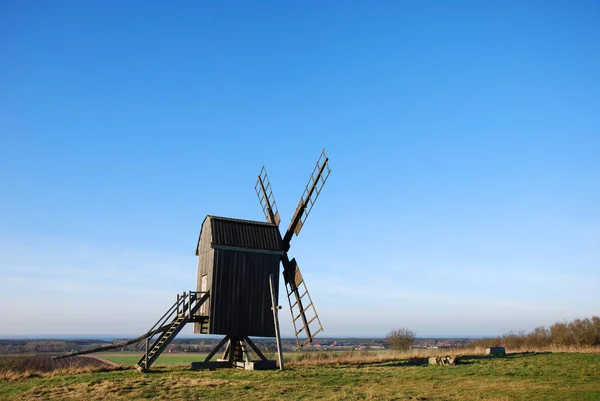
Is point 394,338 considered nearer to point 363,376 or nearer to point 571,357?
point 571,357

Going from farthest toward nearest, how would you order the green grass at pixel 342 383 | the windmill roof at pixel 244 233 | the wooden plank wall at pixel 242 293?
the windmill roof at pixel 244 233 → the wooden plank wall at pixel 242 293 → the green grass at pixel 342 383

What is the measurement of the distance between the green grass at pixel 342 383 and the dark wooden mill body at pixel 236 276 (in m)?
2.74

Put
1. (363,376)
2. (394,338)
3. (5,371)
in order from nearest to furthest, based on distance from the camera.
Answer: (363,376)
(5,371)
(394,338)

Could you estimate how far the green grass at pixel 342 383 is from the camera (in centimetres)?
1958

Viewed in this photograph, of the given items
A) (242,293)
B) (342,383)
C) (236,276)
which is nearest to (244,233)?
(236,276)

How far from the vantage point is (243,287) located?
29141mm

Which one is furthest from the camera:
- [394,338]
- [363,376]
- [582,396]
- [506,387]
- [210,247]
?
[394,338]

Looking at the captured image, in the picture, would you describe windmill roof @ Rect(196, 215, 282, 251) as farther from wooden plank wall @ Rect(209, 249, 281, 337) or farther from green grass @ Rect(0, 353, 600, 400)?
green grass @ Rect(0, 353, 600, 400)

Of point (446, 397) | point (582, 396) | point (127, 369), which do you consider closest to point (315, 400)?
point (446, 397)

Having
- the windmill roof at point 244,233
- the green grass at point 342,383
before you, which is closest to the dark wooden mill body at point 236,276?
the windmill roof at point 244,233

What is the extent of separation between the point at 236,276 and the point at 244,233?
7.42 ft

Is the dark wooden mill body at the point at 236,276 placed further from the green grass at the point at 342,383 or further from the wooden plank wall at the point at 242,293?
the green grass at the point at 342,383

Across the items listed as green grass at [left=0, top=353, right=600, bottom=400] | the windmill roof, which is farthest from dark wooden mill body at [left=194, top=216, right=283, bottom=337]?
green grass at [left=0, top=353, right=600, bottom=400]

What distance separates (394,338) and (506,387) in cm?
2423
